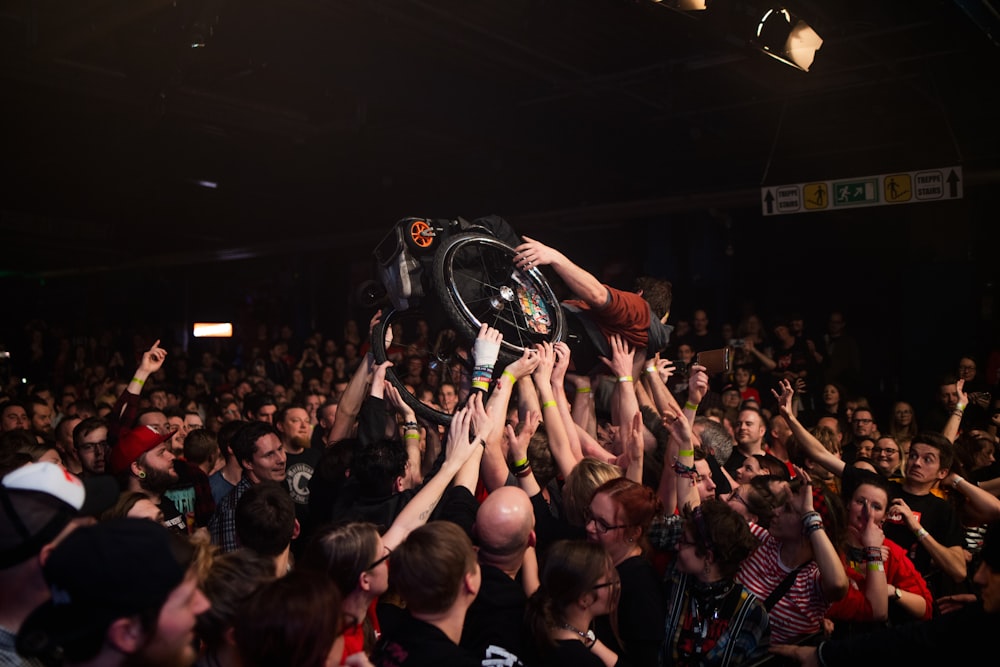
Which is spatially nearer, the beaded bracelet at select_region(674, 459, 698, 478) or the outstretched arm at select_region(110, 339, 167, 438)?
the beaded bracelet at select_region(674, 459, 698, 478)

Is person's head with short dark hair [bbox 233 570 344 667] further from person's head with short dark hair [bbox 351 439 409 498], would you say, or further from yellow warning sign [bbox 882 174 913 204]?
yellow warning sign [bbox 882 174 913 204]

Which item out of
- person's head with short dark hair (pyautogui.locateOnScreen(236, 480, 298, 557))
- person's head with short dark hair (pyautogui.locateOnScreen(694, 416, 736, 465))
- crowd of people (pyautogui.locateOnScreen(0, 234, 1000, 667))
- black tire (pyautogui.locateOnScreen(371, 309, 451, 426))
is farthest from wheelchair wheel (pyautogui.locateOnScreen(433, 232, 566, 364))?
person's head with short dark hair (pyautogui.locateOnScreen(236, 480, 298, 557))

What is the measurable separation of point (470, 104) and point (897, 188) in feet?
13.8

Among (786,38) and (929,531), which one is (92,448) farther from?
(786,38)

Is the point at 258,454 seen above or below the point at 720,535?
above

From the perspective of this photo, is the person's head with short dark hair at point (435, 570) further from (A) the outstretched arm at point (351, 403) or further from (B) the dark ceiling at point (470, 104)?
(B) the dark ceiling at point (470, 104)

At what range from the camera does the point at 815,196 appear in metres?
8.46

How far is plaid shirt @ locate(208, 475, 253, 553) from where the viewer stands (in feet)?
11.7

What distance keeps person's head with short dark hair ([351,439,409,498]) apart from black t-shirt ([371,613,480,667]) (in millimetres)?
1000

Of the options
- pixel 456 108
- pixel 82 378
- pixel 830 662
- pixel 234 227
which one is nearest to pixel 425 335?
pixel 456 108

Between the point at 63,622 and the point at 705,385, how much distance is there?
2.92m

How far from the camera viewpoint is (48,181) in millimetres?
12945

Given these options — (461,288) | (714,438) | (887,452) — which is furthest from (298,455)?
(887,452)

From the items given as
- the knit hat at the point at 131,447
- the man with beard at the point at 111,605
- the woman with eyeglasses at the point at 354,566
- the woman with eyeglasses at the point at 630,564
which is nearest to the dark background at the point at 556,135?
the knit hat at the point at 131,447
